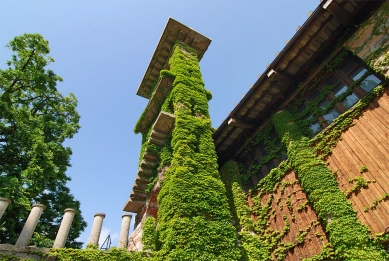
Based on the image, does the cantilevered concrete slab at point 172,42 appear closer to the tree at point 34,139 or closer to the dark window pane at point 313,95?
the tree at point 34,139

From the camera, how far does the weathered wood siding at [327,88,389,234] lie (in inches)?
251

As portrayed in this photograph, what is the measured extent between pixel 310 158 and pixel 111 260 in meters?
7.48

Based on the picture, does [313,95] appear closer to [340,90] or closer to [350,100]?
[340,90]

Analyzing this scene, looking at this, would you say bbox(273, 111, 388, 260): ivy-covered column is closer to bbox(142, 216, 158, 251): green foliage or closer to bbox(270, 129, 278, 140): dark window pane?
bbox(270, 129, 278, 140): dark window pane

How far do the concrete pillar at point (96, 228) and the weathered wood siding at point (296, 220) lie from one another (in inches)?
261

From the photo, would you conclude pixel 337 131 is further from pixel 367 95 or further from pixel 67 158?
pixel 67 158

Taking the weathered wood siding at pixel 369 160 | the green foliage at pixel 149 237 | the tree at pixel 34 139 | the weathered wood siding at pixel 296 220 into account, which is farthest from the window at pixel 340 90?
the tree at pixel 34 139

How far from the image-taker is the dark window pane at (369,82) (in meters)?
7.86

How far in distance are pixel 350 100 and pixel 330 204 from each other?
391 cm

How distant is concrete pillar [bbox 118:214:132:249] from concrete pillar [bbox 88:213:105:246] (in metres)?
1.53

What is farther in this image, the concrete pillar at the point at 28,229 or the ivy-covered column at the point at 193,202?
the concrete pillar at the point at 28,229

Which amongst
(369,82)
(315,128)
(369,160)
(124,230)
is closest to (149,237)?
(124,230)

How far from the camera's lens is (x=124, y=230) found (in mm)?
10094

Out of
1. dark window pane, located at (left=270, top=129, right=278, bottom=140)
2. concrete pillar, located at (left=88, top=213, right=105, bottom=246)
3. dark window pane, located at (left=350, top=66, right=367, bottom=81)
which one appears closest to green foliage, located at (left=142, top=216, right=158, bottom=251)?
concrete pillar, located at (left=88, top=213, right=105, bottom=246)
